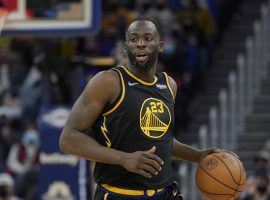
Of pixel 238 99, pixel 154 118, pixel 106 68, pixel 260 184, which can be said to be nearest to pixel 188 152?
pixel 154 118

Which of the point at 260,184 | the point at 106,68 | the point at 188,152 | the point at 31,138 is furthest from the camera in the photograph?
the point at 31,138

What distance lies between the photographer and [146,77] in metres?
6.27

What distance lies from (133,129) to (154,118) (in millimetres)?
162

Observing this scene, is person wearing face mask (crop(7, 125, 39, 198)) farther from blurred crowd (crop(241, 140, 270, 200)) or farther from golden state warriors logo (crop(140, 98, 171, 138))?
golden state warriors logo (crop(140, 98, 171, 138))

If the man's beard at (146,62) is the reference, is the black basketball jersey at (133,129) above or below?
below

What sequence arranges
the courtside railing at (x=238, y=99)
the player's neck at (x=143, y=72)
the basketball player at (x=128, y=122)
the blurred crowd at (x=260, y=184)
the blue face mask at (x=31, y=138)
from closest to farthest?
the basketball player at (x=128, y=122) < the player's neck at (x=143, y=72) < the blurred crowd at (x=260, y=184) < the courtside railing at (x=238, y=99) < the blue face mask at (x=31, y=138)

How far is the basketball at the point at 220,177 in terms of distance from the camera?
21.1ft

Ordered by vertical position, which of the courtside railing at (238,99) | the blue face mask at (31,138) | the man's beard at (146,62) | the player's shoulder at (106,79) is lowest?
the blue face mask at (31,138)

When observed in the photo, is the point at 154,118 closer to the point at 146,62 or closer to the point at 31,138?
the point at 146,62

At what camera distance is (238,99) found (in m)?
16.2

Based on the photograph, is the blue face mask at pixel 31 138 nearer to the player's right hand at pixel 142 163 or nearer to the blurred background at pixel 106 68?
the blurred background at pixel 106 68

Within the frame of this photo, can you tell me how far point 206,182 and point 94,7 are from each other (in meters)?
5.57

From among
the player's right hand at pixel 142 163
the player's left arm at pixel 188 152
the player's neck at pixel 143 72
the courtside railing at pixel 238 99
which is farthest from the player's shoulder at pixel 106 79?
the courtside railing at pixel 238 99

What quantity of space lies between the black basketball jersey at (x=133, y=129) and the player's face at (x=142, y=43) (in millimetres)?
135
